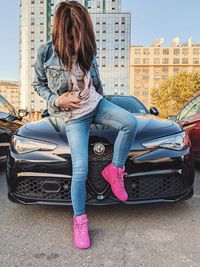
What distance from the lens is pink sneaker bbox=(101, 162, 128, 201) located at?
237cm

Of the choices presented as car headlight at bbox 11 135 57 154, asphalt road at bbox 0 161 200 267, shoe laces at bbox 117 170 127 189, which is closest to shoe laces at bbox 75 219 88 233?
asphalt road at bbox 0 161 200 267

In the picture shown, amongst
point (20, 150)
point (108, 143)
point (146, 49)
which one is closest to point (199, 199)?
point (108, 143)

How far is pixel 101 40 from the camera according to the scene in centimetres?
9325

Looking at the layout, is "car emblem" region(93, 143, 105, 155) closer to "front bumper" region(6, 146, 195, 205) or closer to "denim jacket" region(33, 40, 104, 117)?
"front bumper" region(6, 146, 195, 205)

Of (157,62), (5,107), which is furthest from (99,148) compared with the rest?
(157,62)

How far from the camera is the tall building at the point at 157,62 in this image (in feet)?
400

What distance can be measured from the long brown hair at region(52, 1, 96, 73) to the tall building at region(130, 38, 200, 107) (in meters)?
122

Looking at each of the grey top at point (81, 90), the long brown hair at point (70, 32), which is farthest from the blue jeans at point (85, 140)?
the long brown hair at point (70, 32)

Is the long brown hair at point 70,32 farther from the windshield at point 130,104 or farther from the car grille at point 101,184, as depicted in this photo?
the windshield at point 130,104

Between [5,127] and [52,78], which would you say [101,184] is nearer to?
[52,78]

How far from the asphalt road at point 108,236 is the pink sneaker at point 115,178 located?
1.05 ft

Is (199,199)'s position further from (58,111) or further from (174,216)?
(58,111)

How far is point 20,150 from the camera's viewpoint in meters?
2.67

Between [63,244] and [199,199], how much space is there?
66.0 inches
